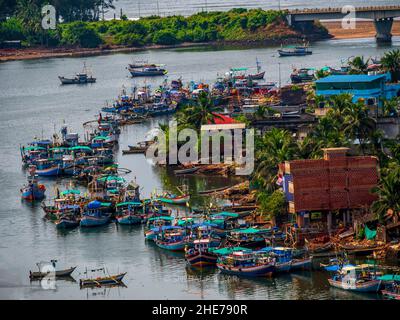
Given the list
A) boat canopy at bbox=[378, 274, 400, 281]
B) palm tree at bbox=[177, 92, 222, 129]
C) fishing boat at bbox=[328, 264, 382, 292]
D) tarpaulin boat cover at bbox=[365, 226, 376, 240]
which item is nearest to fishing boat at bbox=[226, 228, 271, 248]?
tarpaulin boat cover at bbox=[365, 226, 376, 240]

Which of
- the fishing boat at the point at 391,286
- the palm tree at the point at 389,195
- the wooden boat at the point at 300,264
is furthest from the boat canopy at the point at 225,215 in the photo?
the fishing boat at the point at 391,286

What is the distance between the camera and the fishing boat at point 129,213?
212 ft

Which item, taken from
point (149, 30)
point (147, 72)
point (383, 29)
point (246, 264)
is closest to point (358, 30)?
point (383, 29)

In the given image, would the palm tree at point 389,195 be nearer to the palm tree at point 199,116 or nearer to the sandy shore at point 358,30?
the palm tree at point 199,116

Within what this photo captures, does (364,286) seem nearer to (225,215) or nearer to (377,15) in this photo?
(225,215)

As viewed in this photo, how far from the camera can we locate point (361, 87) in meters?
86.8

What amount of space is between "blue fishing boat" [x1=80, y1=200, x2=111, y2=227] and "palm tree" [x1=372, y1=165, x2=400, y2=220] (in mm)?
16241

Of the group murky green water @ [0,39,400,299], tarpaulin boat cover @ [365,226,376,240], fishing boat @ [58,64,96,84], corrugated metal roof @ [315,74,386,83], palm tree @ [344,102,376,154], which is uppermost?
corrugated metal roof @ [315,74,386,83]

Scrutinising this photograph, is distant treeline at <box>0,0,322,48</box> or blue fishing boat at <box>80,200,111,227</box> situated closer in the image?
blue fishing boat at <box>80,200,111,227</box>

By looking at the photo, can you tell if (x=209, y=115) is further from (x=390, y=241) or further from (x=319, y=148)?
(x=390, y=241)

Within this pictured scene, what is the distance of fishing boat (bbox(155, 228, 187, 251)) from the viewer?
191 feet

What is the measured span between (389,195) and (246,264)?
6.86 metres

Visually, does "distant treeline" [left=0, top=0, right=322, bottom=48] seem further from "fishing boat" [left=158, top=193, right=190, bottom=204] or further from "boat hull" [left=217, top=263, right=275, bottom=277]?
"boat hull" [left=217, top=263, right=275, bottom=277]

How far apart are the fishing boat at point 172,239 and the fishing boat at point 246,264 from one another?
3.90 metres
